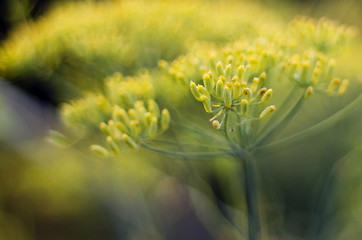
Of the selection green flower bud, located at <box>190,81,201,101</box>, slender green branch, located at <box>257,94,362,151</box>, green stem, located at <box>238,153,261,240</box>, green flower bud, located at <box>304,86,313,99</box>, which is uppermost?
green flower bud, located at <box>190,81,201,101</box>

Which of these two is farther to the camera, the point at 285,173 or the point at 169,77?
the point at 285,173

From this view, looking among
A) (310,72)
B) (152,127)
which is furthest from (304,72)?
(152,127)

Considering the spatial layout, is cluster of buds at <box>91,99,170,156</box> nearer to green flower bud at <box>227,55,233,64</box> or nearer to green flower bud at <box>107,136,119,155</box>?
green flower bud at <box>107,136,119,155</box>

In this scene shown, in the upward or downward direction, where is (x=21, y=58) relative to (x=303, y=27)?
upward

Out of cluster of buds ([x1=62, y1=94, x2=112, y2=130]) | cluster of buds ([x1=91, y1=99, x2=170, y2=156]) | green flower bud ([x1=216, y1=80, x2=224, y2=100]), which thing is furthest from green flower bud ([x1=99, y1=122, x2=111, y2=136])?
green flower bud ([x1=216, y1=80, x2=224, y2=100])

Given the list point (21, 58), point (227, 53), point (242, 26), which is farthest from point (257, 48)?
point (21, 58)

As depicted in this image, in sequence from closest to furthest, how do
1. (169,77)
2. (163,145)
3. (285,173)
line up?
(169,77), (163,145), (285,173)

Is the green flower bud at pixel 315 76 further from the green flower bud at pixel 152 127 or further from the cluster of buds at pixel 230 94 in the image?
the green flower bud at pixel 152 127

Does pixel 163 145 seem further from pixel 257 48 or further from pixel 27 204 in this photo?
pixel 27 204

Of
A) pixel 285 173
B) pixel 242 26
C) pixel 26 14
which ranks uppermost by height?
pixel 26 14
